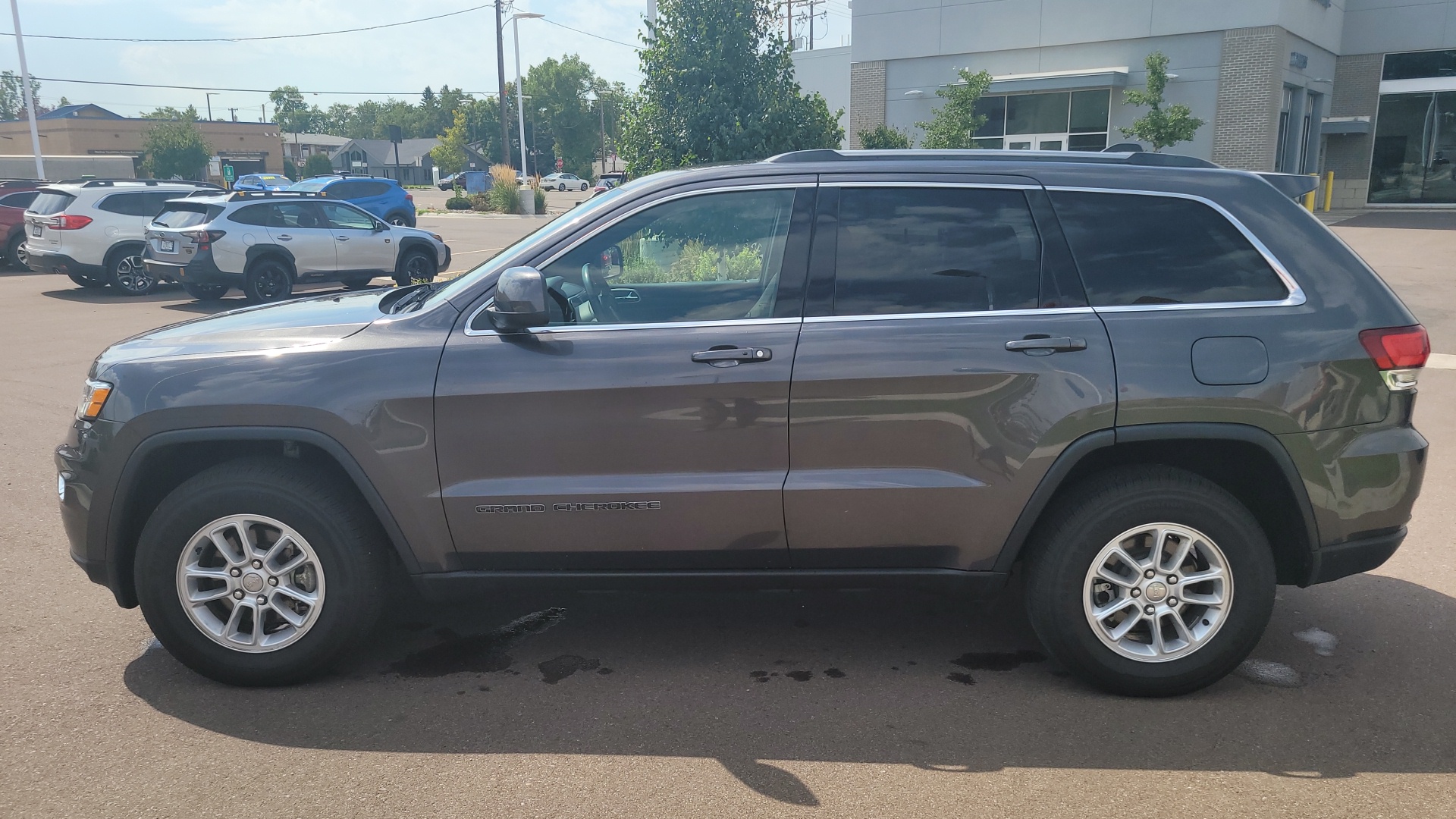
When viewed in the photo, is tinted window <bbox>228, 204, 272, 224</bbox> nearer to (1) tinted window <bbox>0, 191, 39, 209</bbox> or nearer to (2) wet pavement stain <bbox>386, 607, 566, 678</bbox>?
(1) tinted window <bbox>0, 191, 39, 209</bbox>

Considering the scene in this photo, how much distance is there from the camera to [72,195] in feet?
56.0

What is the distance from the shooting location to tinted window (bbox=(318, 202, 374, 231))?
16328mm

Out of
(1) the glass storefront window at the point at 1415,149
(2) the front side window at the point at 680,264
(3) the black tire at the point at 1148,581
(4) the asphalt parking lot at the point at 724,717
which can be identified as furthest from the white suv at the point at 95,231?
(1) the glass storefront window at the point at 1415,149

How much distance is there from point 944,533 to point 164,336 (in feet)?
9.62

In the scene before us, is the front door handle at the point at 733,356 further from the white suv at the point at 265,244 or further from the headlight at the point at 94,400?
the white suv at the point at 265,244

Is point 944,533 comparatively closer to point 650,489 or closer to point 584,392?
point 650,489

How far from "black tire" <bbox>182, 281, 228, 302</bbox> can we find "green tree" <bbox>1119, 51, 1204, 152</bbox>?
848 inches

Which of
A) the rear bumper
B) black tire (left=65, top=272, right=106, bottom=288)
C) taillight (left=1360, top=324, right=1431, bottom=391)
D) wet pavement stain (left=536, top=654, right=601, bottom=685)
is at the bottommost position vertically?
wet pavement stain (left=536, top=654, right=601, bottom=685)

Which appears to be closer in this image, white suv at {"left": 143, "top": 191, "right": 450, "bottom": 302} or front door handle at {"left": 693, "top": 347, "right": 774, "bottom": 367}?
front door handle at {"left": 693, "top": 347, "right": 774, "bottom": 367}

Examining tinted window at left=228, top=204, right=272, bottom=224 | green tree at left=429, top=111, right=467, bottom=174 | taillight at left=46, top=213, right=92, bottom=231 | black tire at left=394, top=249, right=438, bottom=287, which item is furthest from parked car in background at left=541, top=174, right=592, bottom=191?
tinted window at left=228, top=204, right=272, bottom=224

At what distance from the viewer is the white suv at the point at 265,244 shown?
1502cm

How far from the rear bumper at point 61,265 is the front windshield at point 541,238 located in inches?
627

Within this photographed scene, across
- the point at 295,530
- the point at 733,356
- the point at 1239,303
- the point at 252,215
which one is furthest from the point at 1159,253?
the point at 252,215

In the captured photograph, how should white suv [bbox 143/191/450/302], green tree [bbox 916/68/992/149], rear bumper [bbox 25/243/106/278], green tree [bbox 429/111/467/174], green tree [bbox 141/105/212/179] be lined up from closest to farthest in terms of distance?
1. white suv [bbox 143/191/450/302]
2. rear bumper [bbox 25/243/106/278]
3. green tree [bbox 916/68/992/149]
4. green tree [bbox 141/105/212/179]
5. green tree [bbox 429/111/467/174]
